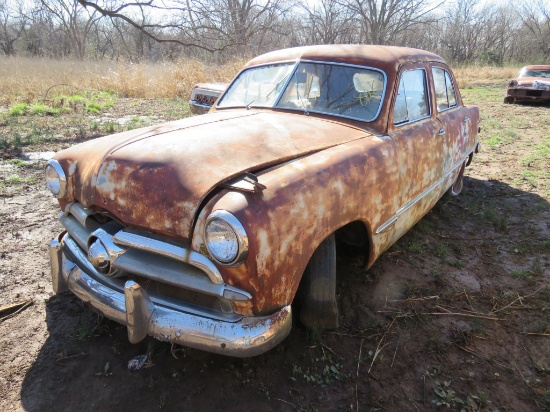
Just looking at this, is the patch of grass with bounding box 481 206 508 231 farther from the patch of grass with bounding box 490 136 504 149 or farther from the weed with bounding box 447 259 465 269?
the patch of grass with bounding box 490 136 504 149

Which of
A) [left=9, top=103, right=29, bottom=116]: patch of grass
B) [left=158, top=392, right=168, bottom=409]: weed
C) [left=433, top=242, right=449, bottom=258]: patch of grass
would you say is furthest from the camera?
[left=9, top=103, right=29, bottom=116]: patch of grass

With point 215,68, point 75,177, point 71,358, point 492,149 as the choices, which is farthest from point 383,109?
point 215,68

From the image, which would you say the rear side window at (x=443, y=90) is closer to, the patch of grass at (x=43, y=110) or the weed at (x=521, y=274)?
the weed at (x=521, y=274)

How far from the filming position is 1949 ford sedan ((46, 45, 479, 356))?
1775mm

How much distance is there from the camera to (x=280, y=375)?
2104 millimetres

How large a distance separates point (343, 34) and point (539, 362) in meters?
27.2

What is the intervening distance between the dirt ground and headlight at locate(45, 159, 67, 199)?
765mm

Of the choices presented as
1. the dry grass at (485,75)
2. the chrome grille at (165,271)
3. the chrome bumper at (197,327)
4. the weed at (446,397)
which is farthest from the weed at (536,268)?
the dry grass at (485,75)

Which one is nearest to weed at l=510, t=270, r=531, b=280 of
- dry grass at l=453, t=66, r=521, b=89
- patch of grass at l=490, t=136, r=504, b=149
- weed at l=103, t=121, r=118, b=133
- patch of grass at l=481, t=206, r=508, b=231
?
patch of grass at l=481, t=206, r=508, b=231

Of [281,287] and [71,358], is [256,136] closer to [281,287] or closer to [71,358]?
[281,287]

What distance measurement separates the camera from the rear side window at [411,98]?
117 inches

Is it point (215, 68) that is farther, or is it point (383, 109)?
point (215, 68)

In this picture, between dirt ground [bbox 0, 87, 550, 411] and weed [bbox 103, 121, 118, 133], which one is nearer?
dirt ground [bbox 0, 87, 550, 411]

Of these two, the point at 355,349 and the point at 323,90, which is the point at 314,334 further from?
the point at 323,90
